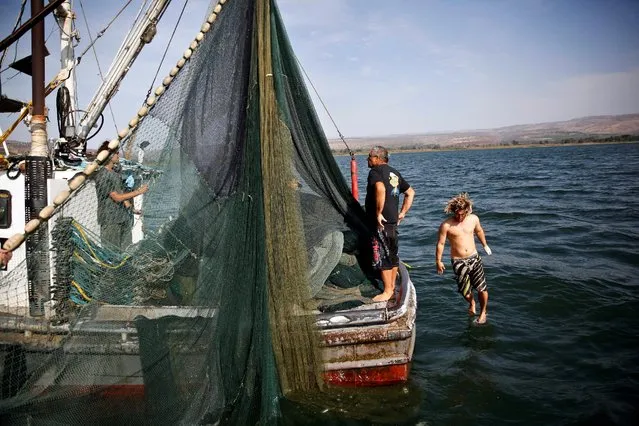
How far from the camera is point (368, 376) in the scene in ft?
14.9

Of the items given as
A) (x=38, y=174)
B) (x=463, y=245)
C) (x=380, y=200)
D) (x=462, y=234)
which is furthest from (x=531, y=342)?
(x=38, y=174)

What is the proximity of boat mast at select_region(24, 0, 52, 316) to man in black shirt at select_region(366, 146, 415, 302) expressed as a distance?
3.53m

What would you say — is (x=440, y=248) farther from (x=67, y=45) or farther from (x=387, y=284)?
(x=67, y=45)

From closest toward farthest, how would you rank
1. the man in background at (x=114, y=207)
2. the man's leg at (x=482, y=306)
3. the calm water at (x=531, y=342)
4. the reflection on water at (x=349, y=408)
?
the man in background at (x=114, y=207), the reflection on water at (x=349, y=408), the calm water at (x=531, y=342), the man's leg at (x=482, y=306)

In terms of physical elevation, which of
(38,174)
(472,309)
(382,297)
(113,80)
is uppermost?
(113,80)

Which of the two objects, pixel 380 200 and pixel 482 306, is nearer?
pixel 380 200

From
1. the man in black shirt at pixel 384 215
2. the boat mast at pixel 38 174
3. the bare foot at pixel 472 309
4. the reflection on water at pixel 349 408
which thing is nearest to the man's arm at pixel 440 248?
the bare foot at pixel 472 309

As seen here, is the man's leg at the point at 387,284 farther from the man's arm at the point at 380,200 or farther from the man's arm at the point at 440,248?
the man's arm at the point at 440,248

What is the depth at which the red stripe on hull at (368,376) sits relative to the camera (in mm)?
4508

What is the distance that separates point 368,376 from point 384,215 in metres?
1.93

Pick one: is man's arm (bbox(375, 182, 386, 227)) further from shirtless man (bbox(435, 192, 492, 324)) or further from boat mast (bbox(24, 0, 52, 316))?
boat mast (bbox(24, 0, 52, 316))

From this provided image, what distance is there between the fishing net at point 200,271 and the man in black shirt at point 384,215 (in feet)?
5.05

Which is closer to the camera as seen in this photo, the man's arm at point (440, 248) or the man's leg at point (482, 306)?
the man's arm at point (440, 248)

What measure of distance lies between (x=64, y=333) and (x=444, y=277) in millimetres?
7633
